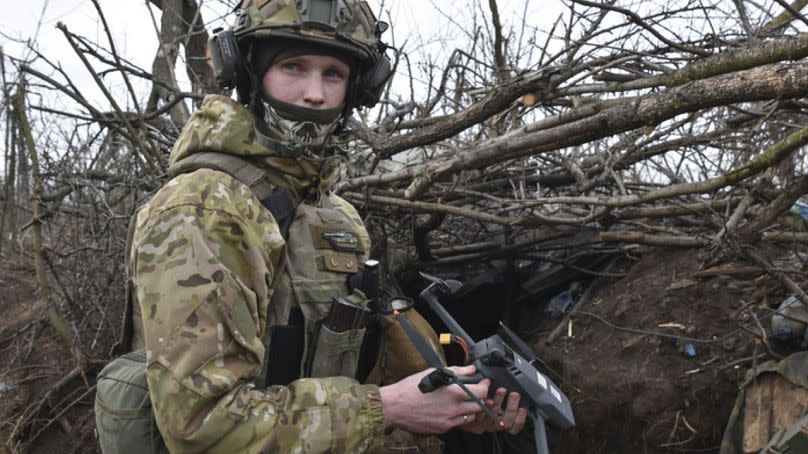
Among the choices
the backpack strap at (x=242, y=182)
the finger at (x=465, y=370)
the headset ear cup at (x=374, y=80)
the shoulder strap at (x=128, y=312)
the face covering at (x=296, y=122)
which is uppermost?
the headset ear cup at (x=374, y=80)

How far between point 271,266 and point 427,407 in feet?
1.64

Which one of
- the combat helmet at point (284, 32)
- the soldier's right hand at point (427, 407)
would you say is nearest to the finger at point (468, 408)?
the soldier's right hand at point (427, 407)

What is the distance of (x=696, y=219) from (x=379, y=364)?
9.55 ft

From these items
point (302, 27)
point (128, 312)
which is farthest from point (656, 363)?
point (128, 312)

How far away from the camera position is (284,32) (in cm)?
193

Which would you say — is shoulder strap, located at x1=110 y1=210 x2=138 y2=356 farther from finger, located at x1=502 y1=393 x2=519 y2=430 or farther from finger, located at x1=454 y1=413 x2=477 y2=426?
finger, located at x1=502 y1=393 x2=519 y2=430

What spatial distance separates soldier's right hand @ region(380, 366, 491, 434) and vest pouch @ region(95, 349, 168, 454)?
1.74 feet

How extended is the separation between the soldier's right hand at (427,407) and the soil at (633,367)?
6.60 feet

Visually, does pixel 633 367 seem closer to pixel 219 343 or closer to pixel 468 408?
pixel 468 408

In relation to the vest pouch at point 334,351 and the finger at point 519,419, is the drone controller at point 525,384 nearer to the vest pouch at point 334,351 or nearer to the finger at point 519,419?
the finger at point 519,419

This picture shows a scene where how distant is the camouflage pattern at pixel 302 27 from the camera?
193cm

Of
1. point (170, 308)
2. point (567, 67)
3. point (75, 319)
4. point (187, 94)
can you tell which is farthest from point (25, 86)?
point (170, 308)

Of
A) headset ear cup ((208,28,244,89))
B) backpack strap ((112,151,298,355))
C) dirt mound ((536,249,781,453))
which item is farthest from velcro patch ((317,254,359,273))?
dirt mound ((536,249,781,453))

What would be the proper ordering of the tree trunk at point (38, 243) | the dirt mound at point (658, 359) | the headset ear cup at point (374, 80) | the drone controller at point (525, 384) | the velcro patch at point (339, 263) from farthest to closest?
1. the tree trunk at point (38, 243)
2. the dirt mound at point (658, 359)
3. the headset ear cup at point (374, 80)
4. the velcro patch at point (339, 263)
5. the drone controller at point (525, 384)
